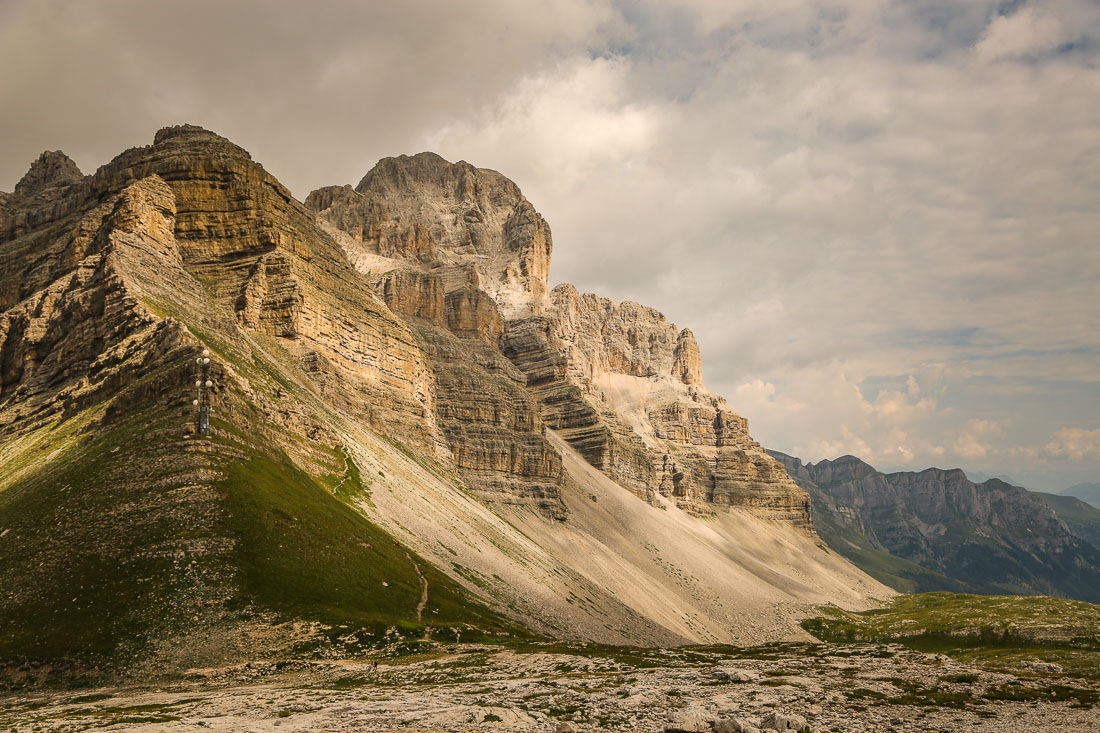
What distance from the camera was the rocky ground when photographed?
32.6 meters

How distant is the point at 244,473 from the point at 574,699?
4791 cm

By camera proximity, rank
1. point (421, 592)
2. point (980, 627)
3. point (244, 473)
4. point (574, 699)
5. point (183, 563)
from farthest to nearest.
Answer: point (980, 627) → point (421, 592) → point (244, 473) → point (183, 563) → point (574, 699)

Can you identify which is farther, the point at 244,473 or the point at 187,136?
the point at 187,136

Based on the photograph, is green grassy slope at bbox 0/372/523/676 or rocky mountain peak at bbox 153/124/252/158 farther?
rocky mountain peak at bbox 153/124/252/158

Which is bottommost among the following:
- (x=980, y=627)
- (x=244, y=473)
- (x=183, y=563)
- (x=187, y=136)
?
(x=980, y=627)

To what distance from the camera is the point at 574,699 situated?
37375 mm

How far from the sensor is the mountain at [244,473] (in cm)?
5359

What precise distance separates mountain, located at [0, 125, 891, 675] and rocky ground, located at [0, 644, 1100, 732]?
7310mm

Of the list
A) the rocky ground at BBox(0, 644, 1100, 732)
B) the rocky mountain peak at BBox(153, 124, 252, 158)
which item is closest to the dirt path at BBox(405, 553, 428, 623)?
the rocky ground at BBox(0, 644, 1100, 732)

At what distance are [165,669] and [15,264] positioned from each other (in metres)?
139

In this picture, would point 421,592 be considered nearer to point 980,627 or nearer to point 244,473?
point 244,473

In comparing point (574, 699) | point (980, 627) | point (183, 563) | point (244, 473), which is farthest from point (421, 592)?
point (980, 627)

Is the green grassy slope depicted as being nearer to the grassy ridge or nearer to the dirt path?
the dirt path

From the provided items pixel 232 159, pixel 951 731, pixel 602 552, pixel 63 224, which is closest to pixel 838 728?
pixel 951 731
